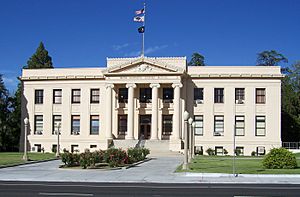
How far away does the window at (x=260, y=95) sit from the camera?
52156 mm

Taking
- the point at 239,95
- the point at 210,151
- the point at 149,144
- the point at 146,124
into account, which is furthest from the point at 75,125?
the point at 239,95

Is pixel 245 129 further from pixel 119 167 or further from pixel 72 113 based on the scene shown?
pixel 119 167

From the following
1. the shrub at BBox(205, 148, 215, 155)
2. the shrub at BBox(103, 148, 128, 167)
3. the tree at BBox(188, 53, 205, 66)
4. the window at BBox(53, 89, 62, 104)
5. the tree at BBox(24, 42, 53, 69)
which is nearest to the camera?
the shrub at BBox(103, 148, 128, 167)

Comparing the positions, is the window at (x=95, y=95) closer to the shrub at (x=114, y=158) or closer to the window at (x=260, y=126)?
the window at (x=260, y=126)

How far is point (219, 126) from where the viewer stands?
52.7m

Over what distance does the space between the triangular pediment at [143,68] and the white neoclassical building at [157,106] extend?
117 millimetres

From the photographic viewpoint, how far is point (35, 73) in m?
56.9

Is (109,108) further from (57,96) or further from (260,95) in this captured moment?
(260,95)

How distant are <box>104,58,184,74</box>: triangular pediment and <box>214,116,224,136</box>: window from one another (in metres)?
7.81

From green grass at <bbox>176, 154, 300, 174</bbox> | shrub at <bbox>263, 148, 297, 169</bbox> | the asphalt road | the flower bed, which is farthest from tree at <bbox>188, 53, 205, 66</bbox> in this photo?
the asphalt road

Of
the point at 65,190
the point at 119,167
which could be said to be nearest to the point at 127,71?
the point at 119,167

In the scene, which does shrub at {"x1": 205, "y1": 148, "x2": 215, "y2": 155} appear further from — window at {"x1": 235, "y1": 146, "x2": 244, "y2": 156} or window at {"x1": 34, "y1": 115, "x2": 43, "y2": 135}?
window at {"x1": 34, "y1": 115, "x2": 43, "y2": 135}

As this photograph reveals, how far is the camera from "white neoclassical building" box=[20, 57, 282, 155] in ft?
168

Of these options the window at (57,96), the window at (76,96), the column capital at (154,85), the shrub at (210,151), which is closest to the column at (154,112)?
the column capital at (154,85)
